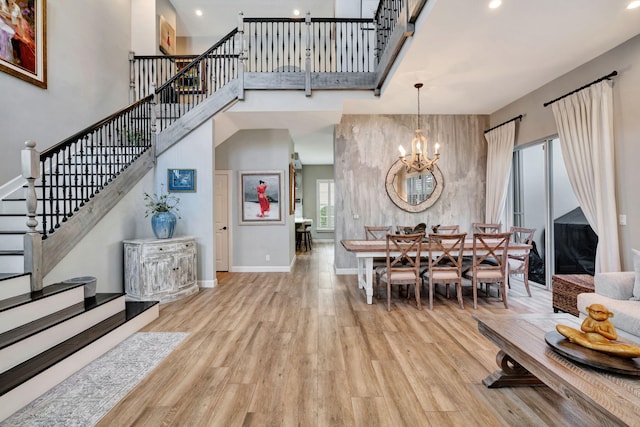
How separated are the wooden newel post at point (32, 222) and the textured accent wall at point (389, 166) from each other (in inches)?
161

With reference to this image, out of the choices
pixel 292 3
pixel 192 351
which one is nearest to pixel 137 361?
pixel 192 351

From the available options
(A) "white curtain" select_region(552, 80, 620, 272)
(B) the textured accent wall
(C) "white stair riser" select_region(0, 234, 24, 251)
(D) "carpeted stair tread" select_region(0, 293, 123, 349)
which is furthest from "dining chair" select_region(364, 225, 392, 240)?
(C) "white stair riser" select_region(0, 234, 24, 251)

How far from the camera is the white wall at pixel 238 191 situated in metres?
5.94

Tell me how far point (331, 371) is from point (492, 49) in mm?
3680

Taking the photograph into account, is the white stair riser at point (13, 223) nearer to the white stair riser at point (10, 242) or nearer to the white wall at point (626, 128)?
the white stair riser at point (10, 242)

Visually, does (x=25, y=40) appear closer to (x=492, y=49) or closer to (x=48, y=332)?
(x=48, y=332)

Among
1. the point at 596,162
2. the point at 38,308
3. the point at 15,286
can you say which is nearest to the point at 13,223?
the point at 15,286

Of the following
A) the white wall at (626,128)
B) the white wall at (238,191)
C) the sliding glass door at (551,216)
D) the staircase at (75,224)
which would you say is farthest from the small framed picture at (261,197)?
the white wall at (626,128)

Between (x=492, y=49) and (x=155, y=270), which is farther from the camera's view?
(x=155, y=270)

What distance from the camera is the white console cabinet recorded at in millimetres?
3809

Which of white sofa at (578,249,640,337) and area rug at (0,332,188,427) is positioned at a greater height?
white sofa at (578,249,640,337)

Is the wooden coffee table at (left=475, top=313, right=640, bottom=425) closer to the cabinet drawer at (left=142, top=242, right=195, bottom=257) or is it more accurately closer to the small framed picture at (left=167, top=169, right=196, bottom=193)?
the cabinet drawer at (left=142, top=242, right=195, bottom=257)

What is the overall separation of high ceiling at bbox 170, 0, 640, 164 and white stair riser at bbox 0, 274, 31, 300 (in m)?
4.12

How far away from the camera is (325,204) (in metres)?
11.2
